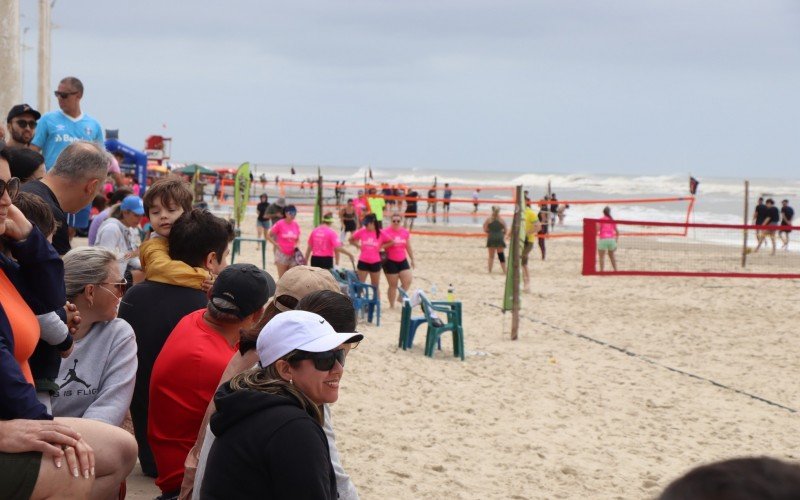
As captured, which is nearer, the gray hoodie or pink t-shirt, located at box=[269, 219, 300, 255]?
the gray hoodie

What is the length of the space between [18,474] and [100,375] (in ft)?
3.69

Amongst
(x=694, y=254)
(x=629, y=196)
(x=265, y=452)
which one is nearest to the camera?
(x=265, y=452)

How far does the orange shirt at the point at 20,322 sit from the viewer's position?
9.04 feet

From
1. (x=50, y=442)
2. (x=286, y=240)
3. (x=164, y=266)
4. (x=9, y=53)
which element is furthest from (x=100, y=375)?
(x=286, y=240)

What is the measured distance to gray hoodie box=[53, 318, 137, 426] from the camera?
11.8 feet

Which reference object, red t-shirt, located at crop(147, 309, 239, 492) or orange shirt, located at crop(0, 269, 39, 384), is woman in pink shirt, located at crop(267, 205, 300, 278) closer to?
red t-shirt, located at crop(147, 309, 239, 492)

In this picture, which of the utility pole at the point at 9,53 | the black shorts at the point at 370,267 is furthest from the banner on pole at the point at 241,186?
the utility pole at the point at 9,53

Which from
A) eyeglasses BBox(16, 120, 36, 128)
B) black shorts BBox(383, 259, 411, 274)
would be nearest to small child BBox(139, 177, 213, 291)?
eyeglasses BBox(16, 120, 36, 128)

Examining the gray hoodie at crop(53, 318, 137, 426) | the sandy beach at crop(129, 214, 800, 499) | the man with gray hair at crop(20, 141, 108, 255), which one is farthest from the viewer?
the sandy beach at crop(129, 214, 800, 499)

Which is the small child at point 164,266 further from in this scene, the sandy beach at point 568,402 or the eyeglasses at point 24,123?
the eyeglasses at point 24,123

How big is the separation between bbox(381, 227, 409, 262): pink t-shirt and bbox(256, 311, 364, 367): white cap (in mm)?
10630

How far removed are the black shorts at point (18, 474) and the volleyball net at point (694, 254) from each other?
14.7 meters

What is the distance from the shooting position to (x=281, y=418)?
256cm

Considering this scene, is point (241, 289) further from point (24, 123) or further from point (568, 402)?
point (568, 402)
